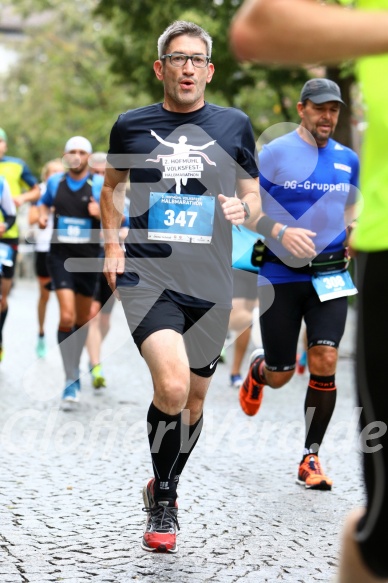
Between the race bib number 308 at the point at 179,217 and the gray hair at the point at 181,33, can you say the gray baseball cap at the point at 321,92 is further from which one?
the race bib number 308 at the point at 179,217

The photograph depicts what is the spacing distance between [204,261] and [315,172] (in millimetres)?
1762

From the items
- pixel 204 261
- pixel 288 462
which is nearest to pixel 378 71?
pixel 204 261

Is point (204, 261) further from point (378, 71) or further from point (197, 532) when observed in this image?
point (378, 71)

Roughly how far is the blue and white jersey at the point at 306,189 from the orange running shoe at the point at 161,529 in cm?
212

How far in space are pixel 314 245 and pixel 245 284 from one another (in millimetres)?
4975

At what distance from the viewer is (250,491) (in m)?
6.30

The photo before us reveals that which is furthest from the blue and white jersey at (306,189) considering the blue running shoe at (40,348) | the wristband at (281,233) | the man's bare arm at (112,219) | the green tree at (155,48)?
the green tree at (155,48)

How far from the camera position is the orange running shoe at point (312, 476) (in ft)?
20.8

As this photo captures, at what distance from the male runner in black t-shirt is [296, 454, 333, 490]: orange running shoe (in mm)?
1395

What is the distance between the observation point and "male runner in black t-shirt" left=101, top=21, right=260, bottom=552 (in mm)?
4930

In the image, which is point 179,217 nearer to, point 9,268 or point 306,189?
point 306,189

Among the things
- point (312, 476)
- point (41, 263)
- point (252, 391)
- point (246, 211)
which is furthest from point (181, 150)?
point (41, 263)

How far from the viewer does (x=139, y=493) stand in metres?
6.10

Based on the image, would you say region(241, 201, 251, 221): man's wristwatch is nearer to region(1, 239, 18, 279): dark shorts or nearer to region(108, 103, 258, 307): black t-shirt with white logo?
region(108, 103, 258, 307): black t-shirt with white logo
